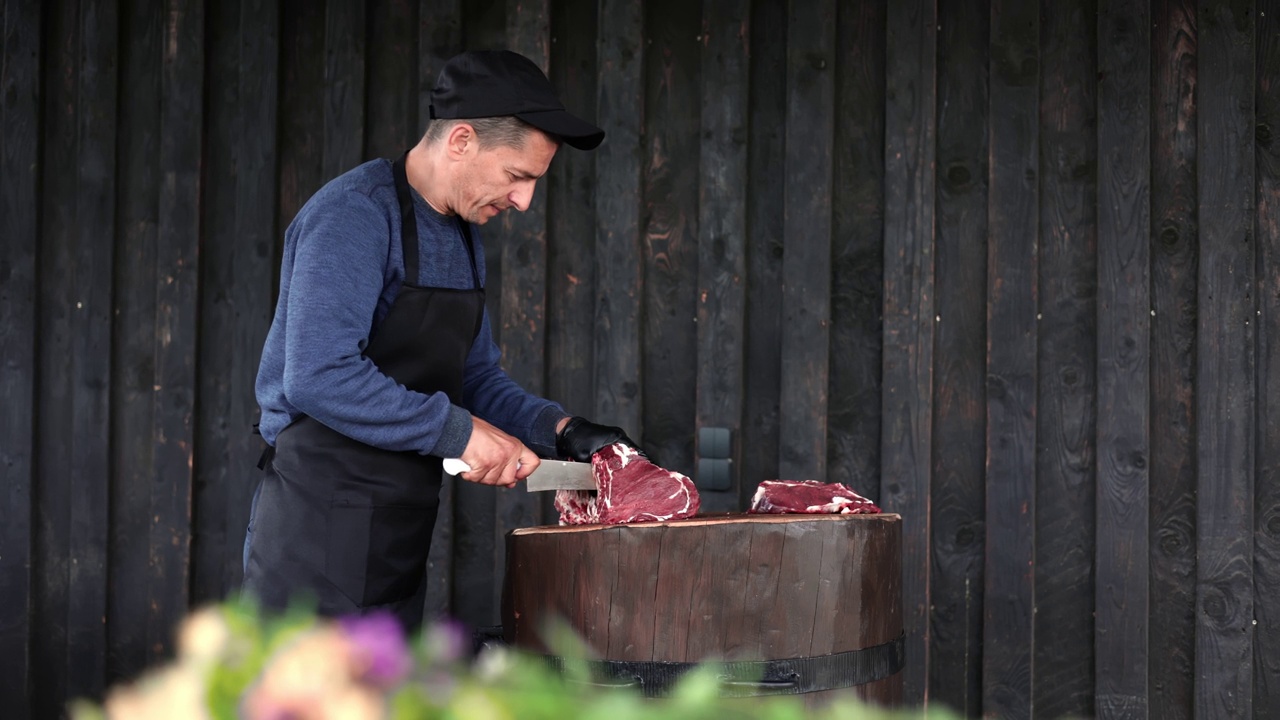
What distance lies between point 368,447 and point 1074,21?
2.51m

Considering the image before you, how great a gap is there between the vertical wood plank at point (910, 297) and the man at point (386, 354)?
142 centimetres

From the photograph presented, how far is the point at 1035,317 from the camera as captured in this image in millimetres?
3574

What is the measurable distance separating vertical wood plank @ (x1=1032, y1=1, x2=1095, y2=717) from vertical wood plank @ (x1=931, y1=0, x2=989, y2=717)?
179mm

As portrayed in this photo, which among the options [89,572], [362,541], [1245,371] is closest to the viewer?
[362,541]

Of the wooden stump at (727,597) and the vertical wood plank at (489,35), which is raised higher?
the vertical wood plank at (489,35)

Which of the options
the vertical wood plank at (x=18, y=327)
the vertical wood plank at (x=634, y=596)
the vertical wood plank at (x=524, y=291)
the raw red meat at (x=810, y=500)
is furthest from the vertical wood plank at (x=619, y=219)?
the vertical wood plank at (x=18, y=327)

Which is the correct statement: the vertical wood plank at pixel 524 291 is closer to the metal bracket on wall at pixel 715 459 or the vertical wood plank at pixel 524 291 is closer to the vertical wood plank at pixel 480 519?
the vertical wood plank at pixel 480 519

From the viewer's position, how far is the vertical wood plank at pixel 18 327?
158 inches

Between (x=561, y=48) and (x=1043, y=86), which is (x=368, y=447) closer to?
(x=561, y=48)

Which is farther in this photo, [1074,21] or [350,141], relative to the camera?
[350,141]

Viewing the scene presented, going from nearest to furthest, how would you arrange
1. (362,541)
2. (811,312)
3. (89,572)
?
(362,541) < (811,312) < (89,572)

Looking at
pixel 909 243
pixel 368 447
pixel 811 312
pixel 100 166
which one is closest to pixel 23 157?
pixel 100 166

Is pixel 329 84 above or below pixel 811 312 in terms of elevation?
above

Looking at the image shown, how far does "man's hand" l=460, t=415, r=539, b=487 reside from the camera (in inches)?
96.7
